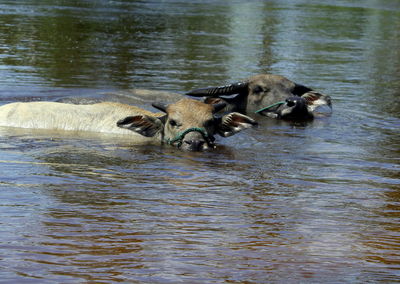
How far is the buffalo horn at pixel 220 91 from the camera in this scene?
13.1 m

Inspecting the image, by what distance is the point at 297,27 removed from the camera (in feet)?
101

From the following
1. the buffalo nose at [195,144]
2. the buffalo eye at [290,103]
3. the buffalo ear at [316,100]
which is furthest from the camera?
the buffalo ear at [316,100]

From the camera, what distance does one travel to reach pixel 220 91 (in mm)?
13414

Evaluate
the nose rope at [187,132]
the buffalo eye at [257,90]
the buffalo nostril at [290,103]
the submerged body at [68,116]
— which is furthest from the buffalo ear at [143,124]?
the buffalo eye at [257,90]

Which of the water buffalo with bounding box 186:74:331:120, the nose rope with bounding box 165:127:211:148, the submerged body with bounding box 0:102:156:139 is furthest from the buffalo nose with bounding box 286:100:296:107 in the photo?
the nose rope with bounding box 165:127:211:148

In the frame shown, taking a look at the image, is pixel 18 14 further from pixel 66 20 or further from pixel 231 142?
pixel 231 142

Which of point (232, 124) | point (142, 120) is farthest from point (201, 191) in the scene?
point (232, 124)

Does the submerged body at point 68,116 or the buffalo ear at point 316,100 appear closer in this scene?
the submerged body at point 68,116

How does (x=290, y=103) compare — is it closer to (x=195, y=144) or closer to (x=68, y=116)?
(x=195, y=144)

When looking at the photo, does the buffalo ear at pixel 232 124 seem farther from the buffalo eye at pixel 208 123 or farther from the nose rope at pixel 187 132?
the nose rope at pixel 187 132

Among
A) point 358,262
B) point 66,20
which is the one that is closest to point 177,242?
point 358,262

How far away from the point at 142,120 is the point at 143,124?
0.06 metres

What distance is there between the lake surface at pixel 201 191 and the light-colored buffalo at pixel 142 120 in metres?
0.28

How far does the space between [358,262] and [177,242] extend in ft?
3.95
